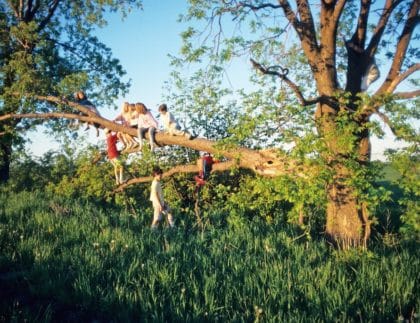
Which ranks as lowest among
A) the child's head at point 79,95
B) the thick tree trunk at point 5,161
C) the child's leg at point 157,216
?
the child's leg at point 157,216

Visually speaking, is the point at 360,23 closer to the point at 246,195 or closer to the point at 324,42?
the point at 324,42

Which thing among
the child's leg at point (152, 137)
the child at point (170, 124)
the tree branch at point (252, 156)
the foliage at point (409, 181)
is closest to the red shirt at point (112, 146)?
the tree branch at point (252, 156)

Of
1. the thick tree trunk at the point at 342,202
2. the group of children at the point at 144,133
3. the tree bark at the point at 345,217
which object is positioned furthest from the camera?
the group of children at the point at 144,133

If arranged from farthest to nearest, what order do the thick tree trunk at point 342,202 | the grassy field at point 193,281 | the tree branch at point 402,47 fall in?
the tree branch at point 402,47 < the thick tree trunk at point 342,202 < the grassy field at point 193,281

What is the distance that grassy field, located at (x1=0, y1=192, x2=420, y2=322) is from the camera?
4105 mm

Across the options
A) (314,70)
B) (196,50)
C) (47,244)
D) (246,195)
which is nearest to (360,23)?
(314,70)

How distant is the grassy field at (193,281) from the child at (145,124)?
3.18m

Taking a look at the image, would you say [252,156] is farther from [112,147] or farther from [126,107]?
[112,147]

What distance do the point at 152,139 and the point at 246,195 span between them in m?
2.87

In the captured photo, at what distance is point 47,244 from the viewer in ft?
20.8

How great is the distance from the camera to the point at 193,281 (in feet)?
15.3

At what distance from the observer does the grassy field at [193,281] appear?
4.11 m

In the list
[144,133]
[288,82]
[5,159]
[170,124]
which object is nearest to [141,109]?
[144,133]

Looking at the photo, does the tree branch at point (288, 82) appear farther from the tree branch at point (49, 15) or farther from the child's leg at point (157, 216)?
the tree branch at point (49, 15)
